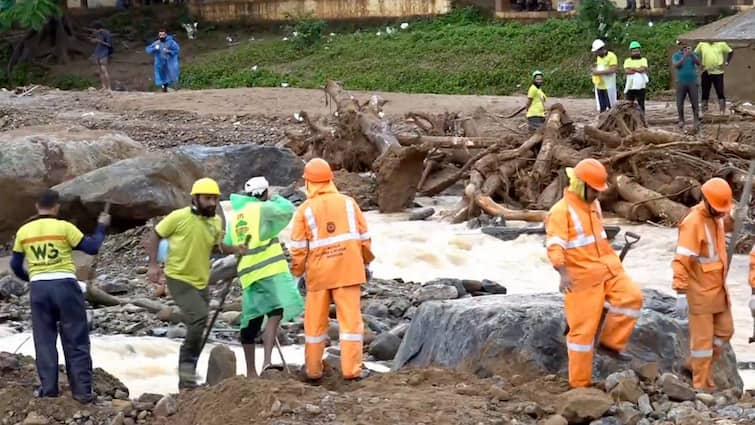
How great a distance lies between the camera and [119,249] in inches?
600

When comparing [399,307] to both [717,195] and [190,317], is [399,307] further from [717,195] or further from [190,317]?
[717,195]

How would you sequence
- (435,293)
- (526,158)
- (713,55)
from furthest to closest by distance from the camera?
(713,55) → (526,158) → (435,293)

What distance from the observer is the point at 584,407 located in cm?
784

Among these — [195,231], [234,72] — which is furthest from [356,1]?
[195,231]

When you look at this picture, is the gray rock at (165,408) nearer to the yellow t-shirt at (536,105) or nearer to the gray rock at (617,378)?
the gray rock at (617,378)

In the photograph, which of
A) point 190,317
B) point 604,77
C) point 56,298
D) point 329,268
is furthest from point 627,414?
point 604,77

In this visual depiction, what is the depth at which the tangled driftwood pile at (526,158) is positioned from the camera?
17.3 metres

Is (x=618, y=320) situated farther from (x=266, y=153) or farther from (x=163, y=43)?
(x=163, y=43)

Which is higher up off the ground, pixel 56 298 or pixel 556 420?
pixel 56 298

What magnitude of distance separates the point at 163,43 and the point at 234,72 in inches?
213

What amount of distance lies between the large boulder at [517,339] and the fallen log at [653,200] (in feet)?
23.5

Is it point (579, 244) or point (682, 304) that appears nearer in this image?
point (579, 244)

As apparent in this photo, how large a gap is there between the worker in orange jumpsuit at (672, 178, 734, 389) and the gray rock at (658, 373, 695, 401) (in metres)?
0.93

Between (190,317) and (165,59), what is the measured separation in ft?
72.7
